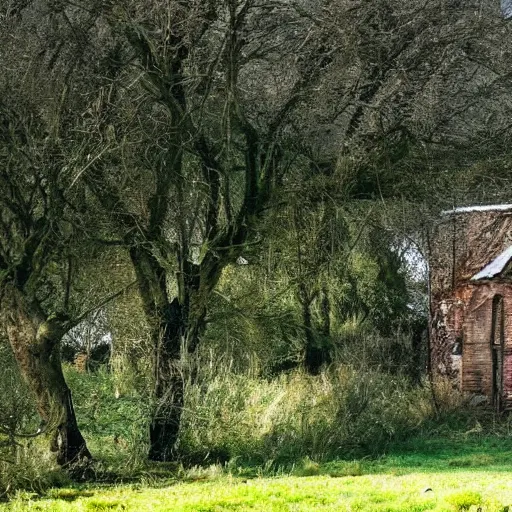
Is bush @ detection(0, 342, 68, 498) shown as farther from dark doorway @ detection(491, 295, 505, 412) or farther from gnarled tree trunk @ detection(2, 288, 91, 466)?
dark doorway @ detection(491, 295, 505, 412)

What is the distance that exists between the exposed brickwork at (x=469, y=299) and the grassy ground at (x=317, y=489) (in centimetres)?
437

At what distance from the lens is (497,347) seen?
19.4 metres

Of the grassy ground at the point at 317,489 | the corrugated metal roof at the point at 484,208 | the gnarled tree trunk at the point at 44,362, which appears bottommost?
the grassy ground at the point at 317,489

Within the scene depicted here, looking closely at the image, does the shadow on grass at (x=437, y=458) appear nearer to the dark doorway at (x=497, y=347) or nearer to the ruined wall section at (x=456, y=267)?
the dark doorway at (x=497, y=347)

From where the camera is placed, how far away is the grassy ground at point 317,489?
9250 mm

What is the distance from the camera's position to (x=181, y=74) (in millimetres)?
12500

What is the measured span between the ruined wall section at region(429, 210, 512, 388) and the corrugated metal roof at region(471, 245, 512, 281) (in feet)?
0.66

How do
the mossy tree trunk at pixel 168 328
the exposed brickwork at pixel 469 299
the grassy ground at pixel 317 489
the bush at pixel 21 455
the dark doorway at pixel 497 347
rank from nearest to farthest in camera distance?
the grassy ground at pixel 317 489 < the bush at pixel 21 455 < the mossy tree trunk at pixel 168 328 < the dark doorway at pixel 497 347 < the exposed brickwork at pixel 469 299

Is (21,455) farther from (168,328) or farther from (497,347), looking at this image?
(497,347)

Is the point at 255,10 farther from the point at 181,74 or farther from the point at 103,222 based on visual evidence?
the point at 103,222

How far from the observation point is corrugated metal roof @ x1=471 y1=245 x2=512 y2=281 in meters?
19.1

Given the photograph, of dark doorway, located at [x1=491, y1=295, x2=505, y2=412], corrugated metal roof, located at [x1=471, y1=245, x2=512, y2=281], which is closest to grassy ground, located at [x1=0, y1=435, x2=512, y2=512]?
dark doorway, located at [x1=491, y1=295, x2=505, y2=412]

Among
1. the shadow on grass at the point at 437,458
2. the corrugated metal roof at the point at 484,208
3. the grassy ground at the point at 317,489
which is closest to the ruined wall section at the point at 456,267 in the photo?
the corrugated metal roof at the point at 484,208

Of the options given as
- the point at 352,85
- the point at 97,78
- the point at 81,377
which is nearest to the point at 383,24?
the point at 352,85
